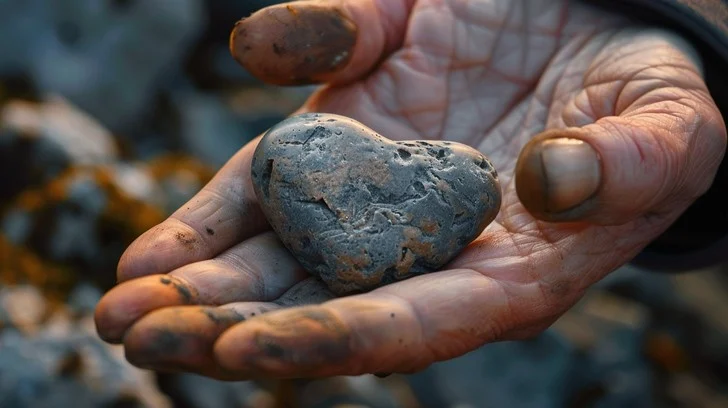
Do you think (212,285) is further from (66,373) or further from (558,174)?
(66,373)

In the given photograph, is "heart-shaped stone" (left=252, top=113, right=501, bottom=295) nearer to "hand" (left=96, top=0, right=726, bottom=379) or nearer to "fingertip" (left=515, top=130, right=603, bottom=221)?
"hand" (left=96, top=0, right=726, bottom=379)

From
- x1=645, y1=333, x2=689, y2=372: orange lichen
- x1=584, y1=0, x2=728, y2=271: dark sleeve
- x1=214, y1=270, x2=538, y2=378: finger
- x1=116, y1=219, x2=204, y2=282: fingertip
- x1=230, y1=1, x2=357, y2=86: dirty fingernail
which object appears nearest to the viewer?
x1=214, y1=270, x2=538, y2=378: finger

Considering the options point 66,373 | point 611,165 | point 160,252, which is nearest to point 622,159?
point 611,165

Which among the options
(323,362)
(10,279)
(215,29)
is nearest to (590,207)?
(323,362)

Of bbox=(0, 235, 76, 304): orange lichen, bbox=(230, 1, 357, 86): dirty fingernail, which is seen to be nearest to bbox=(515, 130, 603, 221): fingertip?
bbox=(230, 1, 357, 86): dirty fingernail

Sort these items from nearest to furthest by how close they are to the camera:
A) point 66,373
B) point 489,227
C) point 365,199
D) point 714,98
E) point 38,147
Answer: point 365,199
point 489,227
point 714,98
point 66,373
point 38,147

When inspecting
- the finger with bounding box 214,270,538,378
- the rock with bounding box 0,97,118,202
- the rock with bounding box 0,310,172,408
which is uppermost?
the finger with bounding box 214,270,538,378

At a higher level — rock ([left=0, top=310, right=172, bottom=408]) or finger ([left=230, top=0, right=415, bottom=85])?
finger ([left=230, top=0, right=415, bottom=85])
